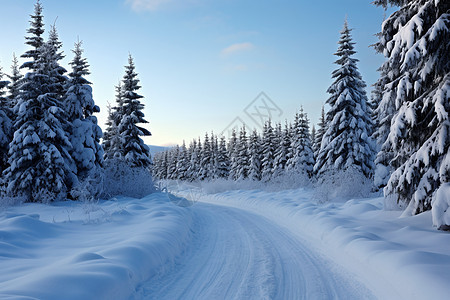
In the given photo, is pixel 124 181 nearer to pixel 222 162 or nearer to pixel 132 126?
pixel 132 126

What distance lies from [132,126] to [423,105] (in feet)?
68.8

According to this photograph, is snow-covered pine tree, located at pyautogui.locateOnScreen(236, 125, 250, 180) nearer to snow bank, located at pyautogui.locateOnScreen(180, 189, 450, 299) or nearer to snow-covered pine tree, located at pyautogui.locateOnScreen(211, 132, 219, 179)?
snow-covered pine tree, located at pyautogui.locateOnScreen(211, 132, 219, 179)

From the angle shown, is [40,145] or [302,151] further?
[302,151]

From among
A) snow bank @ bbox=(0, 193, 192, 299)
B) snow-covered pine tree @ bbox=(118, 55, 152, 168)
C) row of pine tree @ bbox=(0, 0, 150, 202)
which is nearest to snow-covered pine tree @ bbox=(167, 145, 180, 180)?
snow-covered pine tree @ bbox=(118, 55, 152, 168)

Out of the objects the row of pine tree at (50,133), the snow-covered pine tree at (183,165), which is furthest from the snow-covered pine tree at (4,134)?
the snow-covered pine tree at (183,165)

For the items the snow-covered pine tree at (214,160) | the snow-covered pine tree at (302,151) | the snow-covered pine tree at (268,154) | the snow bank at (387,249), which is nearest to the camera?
the snow bank at (387,249)

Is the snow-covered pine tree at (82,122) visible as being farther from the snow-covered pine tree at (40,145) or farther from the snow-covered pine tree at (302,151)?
the snow-covered pine tree at (302,151)

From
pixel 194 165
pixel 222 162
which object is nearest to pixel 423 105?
pixel 222 162

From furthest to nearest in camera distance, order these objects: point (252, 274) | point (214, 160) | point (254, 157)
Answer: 1. point (214, 160)
2. point (254, 157)
3. point (252, 274)

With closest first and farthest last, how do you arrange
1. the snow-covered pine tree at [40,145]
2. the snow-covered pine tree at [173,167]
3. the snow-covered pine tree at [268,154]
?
1. the snow-covered pine tree at [40,145]
2. the snow-covered pine tree at [268,154]
3. the snow-covered pine tree at [173,167]

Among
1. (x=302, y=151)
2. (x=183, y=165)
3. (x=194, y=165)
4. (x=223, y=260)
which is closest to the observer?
(x=223, y=260)

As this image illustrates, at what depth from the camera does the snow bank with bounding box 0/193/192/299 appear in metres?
3.66

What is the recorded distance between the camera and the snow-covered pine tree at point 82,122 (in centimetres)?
1909

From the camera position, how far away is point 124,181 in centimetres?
1898
